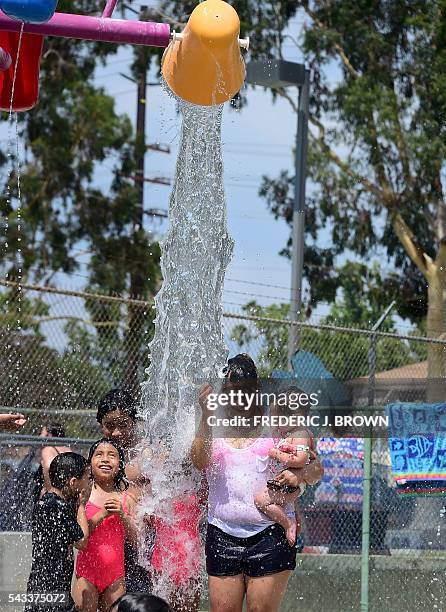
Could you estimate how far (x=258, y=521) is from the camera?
17.1 ft

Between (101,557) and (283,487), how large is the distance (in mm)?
918

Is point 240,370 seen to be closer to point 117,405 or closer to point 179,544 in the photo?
point 117,405

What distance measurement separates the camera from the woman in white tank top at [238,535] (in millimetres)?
5191

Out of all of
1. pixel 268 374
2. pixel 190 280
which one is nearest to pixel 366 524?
pixel 268 374

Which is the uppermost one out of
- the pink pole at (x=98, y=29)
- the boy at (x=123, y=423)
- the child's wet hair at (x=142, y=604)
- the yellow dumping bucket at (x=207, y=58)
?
the pink pole at (x=98, y=29)

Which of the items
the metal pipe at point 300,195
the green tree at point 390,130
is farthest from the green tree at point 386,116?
the metal pipe at point 300,195

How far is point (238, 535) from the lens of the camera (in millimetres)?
5215

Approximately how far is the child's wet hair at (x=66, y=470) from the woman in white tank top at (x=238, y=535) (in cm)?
67

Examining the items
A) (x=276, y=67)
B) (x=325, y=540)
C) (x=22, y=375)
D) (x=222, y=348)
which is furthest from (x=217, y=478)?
(x=276, y=67)

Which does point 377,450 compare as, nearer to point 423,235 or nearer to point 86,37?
point 86,37

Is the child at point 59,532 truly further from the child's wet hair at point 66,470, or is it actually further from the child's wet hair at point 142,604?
the child's wet hair at point 142,604

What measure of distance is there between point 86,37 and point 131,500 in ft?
7.02

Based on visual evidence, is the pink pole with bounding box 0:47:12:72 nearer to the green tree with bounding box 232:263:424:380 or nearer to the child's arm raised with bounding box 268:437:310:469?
the child's arm raised with bounding box 268:437:310:469

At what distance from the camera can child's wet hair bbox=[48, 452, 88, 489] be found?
566 centimetres
